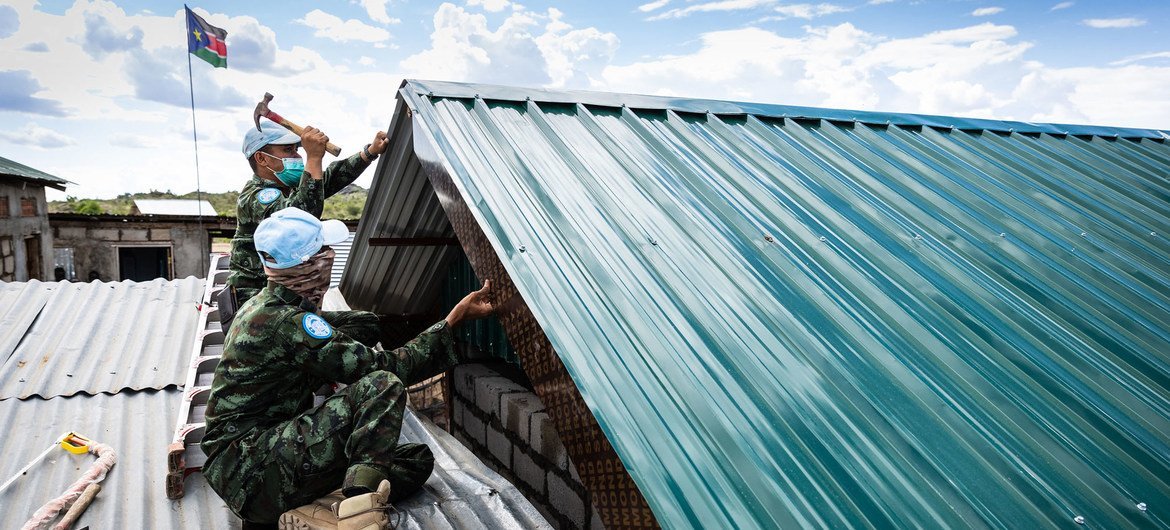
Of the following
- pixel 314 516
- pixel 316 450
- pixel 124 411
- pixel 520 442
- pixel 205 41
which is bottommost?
pixel 124 411

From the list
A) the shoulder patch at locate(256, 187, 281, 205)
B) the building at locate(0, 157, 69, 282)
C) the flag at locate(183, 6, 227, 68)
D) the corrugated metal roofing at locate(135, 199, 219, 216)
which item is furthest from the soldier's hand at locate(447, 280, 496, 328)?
the corrugated metal roofing at locate(135, 199, 219, 216)

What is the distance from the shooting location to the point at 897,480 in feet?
5.94

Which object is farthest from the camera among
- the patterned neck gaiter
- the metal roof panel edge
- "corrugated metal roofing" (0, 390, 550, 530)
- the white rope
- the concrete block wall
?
the metal roof panel edge

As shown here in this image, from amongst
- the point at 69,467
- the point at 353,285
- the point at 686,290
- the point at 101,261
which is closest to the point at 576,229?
the point at 686,290

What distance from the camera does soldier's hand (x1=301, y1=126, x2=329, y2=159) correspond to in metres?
3.96

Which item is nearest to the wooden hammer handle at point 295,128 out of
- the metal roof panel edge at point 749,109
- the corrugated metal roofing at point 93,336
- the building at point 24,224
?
the metal roof panel edge at point 749,109

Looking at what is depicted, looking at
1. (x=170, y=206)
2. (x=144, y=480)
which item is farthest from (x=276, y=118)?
(x=170, y=206)

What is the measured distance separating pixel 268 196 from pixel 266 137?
426 millimetres

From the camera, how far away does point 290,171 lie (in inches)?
176

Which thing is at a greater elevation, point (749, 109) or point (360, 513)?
point (749, 109)

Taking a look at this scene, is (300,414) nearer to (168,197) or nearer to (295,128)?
(295,128)

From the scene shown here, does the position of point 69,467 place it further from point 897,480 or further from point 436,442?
point 897,480

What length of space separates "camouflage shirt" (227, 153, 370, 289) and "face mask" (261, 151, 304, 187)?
0.08 meters

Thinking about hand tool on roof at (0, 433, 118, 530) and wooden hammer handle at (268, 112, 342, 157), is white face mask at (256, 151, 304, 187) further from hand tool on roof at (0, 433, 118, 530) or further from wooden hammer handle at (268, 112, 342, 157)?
hand tool on roof at (0, 433, 118, 530)
